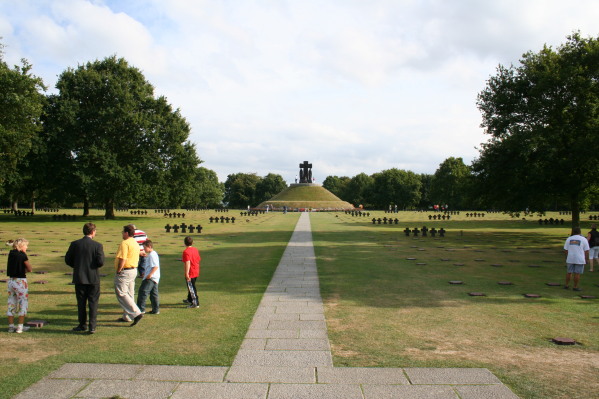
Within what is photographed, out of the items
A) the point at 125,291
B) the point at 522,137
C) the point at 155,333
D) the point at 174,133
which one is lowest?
the point at 155,333

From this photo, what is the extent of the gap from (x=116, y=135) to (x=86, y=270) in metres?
42.3

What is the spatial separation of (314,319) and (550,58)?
2759 cm

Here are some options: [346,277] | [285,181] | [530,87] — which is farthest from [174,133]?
[285,181]

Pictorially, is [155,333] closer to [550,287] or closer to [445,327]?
[445,327]

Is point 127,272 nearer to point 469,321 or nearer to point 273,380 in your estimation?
point 273,380

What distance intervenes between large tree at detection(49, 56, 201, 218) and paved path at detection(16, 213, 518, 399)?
3981 centimetres

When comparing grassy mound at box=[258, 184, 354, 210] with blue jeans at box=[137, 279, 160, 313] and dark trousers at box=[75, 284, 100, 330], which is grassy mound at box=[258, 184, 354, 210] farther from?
dark trousers at box=[75, 284, 100, 330]

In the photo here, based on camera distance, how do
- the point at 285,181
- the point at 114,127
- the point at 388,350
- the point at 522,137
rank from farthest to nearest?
1. the point at 285,181
2. the point at 114,127
3. the point at 522,137
4. the point at 388,350

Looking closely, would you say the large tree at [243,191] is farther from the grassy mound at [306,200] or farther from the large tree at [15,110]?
the large tree at [15,110]

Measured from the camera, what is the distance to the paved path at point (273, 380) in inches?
179

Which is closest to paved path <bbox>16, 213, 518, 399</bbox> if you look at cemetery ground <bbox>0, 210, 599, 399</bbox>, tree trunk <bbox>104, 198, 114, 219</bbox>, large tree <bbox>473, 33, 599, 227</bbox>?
cemetery ground <bbox>0, 210, 599, 399</bbox>

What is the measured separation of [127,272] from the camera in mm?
7281

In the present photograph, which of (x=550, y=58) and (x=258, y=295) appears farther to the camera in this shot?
(x=550, y=58)

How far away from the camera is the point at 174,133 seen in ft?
151
